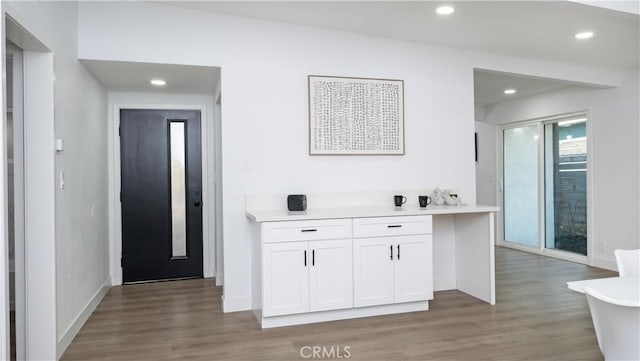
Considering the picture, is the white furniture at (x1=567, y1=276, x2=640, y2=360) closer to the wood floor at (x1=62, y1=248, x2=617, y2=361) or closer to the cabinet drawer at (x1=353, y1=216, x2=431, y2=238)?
the wood floor at (x1=62, y1=248, x2=617, y2=361)

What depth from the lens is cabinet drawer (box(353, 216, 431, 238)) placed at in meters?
3.53

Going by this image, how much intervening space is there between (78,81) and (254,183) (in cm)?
164

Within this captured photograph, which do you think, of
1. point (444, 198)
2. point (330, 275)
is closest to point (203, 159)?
point (330, 275)

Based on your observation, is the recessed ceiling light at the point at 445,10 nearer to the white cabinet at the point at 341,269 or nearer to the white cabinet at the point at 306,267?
the white cabinet at the point at 341,269

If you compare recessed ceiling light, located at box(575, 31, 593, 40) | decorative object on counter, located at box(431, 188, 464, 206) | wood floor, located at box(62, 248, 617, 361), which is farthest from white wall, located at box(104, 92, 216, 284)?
recessed ceiling light, located at box(575, 31, 593, 40)

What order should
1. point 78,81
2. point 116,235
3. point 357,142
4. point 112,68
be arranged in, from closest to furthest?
point 78,81
point 112,68
point 357,142
point 116,235

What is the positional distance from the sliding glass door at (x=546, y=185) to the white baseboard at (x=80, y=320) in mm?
5765

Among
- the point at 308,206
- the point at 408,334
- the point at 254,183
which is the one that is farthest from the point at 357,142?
the point at 408,334

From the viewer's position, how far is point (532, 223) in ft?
21.6

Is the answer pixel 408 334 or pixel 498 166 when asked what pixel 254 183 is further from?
pixel 498 166

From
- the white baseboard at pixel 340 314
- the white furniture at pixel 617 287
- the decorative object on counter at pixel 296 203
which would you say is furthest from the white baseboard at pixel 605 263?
the decorative object on counter at pixel 296 203

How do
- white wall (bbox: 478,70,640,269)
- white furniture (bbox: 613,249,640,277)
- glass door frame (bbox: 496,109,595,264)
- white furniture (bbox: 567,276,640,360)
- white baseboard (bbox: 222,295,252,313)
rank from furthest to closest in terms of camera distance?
glass door frame (bbox: 496,109,595,264) → white wall (bbox: 478,70,640,269) → white baseboard (bbox: 222,295,252,313) → white furniture (bbox: 613,249,640,277) → white furniture (bbox: 567,276,640,360)

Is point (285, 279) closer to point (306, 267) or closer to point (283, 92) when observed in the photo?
point (306, 267)

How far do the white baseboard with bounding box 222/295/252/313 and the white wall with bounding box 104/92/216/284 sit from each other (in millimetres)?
1391
